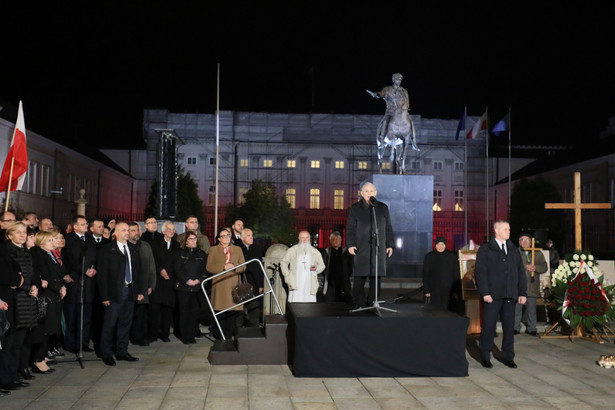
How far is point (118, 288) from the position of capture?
9.19 metres

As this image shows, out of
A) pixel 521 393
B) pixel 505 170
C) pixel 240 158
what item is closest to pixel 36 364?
pixel 521 393

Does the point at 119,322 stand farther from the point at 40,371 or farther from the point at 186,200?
the point at 186,200

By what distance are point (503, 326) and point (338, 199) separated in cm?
5403

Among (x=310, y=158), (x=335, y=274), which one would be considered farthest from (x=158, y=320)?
(x=310, y=158)

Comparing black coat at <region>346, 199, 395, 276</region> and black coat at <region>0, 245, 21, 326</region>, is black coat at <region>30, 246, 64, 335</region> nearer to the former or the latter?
black coat at <region>0, 245, 21, 326</region>

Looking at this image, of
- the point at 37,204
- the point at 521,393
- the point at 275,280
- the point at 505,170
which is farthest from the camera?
the point at 505,170

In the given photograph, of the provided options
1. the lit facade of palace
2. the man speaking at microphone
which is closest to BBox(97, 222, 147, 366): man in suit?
the man speaking at microphone

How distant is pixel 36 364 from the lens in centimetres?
843

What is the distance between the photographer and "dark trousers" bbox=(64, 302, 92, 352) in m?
10.1

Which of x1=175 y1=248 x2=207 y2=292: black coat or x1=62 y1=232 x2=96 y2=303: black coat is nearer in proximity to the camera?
x1=62 y1=232 x2=96 y2=303: black coat

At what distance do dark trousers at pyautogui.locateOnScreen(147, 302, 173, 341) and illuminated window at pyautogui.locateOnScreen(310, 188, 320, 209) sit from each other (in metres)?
51.4

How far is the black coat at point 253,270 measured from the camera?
11680 mm

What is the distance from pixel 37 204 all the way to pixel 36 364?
36.7 m

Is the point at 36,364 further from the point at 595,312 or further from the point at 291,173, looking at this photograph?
the point at 291,173
